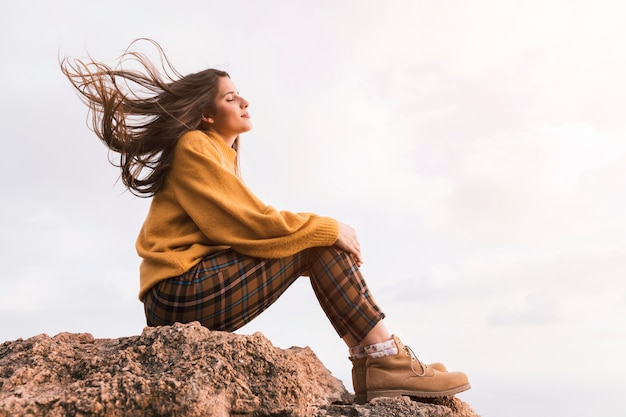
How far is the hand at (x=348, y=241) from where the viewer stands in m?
3.84

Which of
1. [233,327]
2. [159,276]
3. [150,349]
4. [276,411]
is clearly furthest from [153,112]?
[276,411]

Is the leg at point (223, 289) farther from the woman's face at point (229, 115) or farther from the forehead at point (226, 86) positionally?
the forehead at point (226, 86)

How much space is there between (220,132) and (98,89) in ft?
2.71

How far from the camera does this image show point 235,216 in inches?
150

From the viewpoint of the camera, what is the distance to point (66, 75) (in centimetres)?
445

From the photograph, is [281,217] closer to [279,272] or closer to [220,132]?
[279,272]

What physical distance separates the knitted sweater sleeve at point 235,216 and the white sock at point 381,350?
639 millimetres

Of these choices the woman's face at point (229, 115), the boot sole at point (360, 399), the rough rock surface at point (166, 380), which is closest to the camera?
the rough rock surface at point (166, 380)

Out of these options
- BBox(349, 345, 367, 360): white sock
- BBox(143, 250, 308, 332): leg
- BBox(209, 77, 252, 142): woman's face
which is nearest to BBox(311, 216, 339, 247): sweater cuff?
BBox(143, 250, 308, 332): leg

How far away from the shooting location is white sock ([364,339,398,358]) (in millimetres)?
3814

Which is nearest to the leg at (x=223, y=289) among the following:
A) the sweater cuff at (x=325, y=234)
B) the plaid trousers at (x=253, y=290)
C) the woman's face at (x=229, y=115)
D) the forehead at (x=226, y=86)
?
the plaid trousers at (x=253, y=290)

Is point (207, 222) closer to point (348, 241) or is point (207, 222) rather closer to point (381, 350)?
point (348, 241)

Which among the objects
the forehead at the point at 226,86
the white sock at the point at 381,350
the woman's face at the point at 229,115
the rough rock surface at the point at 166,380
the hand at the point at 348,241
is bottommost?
the rough rock surface at the point at 166,380

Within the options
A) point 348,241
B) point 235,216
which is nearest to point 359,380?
point 348,241
